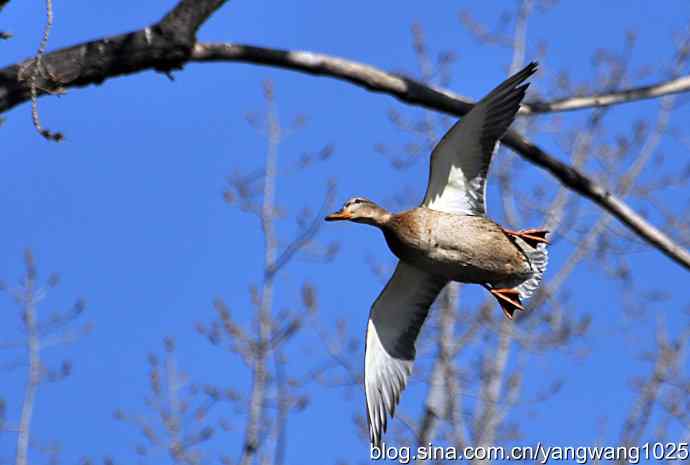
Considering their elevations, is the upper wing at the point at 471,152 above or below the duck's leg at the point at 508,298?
above

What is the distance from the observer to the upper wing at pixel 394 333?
6.11m

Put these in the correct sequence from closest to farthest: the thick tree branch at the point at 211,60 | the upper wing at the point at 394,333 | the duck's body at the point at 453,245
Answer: the duck's body at the point at 453,245
the thick tree branch at the point at 211,60
the upper wing at the point at 394,333

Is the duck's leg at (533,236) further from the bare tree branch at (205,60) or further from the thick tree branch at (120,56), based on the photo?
the thick tree branch at (120,56)

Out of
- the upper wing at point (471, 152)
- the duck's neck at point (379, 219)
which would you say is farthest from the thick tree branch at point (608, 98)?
the duck's neck at point (379, 219)

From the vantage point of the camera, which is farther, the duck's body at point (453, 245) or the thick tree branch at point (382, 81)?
the thick tree branch at point (382, 81)

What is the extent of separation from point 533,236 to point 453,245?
52 centimetres

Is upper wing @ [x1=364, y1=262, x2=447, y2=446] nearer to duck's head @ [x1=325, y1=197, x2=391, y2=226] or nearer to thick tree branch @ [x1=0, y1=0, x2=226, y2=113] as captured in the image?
duck's head @ [x1=325, y1=197, x2=391, y2=226]

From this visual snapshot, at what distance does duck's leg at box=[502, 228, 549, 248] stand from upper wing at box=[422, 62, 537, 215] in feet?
0.63

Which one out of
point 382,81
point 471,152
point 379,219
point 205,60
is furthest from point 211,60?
point 471,152

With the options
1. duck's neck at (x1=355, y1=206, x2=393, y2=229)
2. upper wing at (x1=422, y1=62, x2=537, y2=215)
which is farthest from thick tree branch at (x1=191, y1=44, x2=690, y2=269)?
duck's neck at (x1=355, y1=206, x2=393, y2=229)

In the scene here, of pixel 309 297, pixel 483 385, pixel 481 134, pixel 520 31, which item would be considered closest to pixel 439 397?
pixel 483 385

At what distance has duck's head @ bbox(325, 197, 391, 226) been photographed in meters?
5.78

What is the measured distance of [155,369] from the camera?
9.95m

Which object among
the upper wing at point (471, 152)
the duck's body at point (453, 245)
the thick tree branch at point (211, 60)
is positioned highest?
the thick tree branch at point (211, 60)
